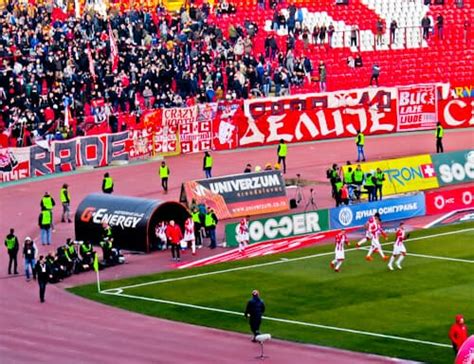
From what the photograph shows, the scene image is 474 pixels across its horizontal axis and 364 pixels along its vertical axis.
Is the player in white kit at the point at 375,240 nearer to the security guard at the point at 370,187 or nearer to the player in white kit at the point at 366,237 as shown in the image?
the player in white kit at the point at 366,237

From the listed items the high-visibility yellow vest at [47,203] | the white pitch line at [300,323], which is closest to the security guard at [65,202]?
the high-visibility yellow vest at [47,203]

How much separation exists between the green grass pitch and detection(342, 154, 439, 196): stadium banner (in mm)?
7858

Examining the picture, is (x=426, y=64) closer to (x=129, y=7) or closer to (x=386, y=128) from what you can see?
(x=386, y=128)

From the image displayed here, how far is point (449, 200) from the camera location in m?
50.4

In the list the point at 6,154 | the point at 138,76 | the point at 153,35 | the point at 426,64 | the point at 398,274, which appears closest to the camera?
the point at 398,274

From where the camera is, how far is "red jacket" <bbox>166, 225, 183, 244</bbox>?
42.3 m

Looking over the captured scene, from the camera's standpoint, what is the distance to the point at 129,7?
71.5 meters

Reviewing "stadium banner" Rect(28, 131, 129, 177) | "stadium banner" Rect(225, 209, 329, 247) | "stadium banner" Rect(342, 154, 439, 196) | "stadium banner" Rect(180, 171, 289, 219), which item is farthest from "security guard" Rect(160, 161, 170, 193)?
"stadium banner" Rect(225, 209, 329, 247)

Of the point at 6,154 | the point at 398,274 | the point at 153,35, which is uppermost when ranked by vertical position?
the point at 153,35

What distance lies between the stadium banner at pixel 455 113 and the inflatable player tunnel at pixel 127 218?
94.2 feet

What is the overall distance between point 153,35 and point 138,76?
4872mm

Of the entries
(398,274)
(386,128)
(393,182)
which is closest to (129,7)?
(386,128)

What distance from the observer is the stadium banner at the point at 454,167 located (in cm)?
5506

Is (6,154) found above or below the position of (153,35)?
below
